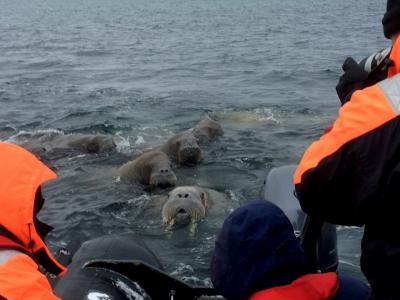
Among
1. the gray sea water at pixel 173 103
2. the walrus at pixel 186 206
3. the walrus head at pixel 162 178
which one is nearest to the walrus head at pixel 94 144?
the gray sea water at pixel 173 103

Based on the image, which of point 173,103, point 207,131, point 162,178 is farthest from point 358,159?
point 173,103

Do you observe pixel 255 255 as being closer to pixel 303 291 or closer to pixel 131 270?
pixel 303 291

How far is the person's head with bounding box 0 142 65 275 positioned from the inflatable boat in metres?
1.32

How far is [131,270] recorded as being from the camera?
430 centimetres

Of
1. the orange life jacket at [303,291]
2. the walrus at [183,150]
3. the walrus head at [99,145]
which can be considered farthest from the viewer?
the walrus head at [99,145]

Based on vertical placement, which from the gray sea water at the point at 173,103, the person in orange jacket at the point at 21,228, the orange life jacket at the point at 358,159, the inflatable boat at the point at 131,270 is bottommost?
the gray sea water at the point at 173,103

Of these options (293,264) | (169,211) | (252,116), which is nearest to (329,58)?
(252,116)

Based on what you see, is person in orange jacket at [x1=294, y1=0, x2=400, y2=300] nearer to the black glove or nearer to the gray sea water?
the black glove

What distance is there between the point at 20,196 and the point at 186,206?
536cm

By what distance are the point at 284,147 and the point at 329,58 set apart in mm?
14027

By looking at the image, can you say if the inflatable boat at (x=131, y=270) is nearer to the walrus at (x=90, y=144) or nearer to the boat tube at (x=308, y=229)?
the boat tube at (x=308, y=229)

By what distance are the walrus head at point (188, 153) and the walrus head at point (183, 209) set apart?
2.54 m

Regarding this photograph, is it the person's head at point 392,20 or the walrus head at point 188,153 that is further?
the walrus head at point 188,153

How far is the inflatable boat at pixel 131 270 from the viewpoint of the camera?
407 centimetres
